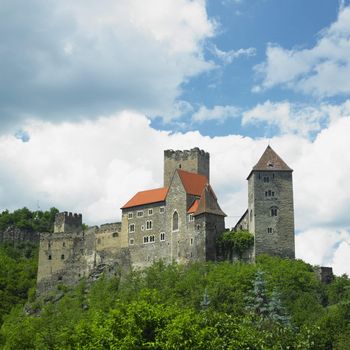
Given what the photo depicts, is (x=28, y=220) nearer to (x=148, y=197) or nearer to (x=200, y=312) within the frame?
(x=148, y=197)

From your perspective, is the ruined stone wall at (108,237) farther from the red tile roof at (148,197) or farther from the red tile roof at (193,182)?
the red tile roof at (193,182)

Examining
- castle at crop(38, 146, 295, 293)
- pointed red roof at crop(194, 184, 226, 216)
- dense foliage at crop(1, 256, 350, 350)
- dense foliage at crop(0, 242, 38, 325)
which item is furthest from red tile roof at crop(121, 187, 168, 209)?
dense foliage at crop(0, 242, 38, 325)

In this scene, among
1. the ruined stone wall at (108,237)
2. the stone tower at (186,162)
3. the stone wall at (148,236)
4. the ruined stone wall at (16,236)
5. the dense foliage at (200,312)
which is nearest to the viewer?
the dense foliage at (200,312)

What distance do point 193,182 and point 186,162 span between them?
7.35m

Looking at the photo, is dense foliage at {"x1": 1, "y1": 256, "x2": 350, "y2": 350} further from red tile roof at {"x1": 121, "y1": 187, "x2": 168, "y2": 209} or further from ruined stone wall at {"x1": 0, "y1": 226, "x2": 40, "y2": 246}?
ruined stone wall at {"x1": 0, "y1": 226, "x2": 40, "y2": 246}

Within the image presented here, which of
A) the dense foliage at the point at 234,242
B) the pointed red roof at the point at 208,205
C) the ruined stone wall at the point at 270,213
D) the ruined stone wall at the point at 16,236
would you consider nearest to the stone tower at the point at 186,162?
the pointed red roof at the point at 208,205

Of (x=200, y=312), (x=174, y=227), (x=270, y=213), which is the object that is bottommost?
(x=200, y=312)

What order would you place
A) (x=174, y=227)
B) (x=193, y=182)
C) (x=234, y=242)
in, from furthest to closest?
(x=193, y=182) → (x=174, y=227) → (x=234, y=242)

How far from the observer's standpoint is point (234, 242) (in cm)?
8775

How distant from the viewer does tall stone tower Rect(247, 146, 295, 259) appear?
86.6m

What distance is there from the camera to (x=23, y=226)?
408 ft

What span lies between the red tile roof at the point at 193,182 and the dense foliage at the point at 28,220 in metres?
38.3

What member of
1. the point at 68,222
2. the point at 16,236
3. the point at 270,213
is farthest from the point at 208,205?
the point at 16,236

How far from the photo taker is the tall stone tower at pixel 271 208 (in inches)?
3410
